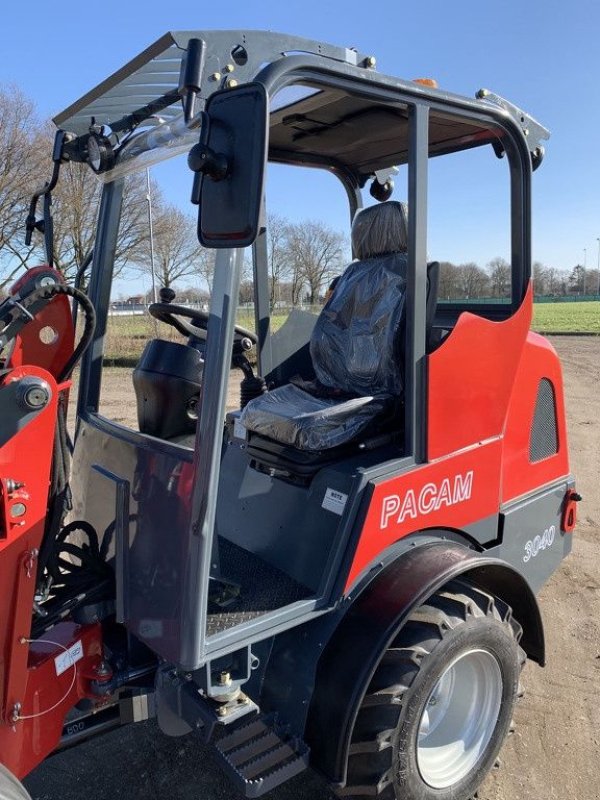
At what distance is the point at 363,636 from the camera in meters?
2.30

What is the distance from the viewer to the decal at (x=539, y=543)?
130 inches

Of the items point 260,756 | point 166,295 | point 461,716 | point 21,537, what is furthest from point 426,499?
point 21,537

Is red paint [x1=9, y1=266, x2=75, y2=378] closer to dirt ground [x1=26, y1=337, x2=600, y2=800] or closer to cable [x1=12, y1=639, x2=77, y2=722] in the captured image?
cable [x1=12, y1=639, x2=77, y2=722]

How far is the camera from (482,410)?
2807mm

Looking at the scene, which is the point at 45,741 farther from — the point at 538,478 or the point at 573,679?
the point at 573,679

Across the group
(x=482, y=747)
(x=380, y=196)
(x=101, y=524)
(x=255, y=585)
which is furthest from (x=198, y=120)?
(x=482, y=747)

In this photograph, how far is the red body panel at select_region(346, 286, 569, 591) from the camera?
249cm

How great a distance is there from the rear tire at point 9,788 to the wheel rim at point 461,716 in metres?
1.56

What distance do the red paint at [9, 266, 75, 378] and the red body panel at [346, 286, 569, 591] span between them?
130 centimetres

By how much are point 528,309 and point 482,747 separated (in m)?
1.99

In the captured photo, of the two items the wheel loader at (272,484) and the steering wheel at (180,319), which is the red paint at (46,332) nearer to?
the wheel loader at (272,484)

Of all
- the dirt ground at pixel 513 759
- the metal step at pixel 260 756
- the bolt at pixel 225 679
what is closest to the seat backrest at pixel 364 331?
the bolt at pixel 225 679

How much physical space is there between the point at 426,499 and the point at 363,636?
0.62 meters

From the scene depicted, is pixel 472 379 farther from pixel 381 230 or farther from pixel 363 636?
pixel 363 636
